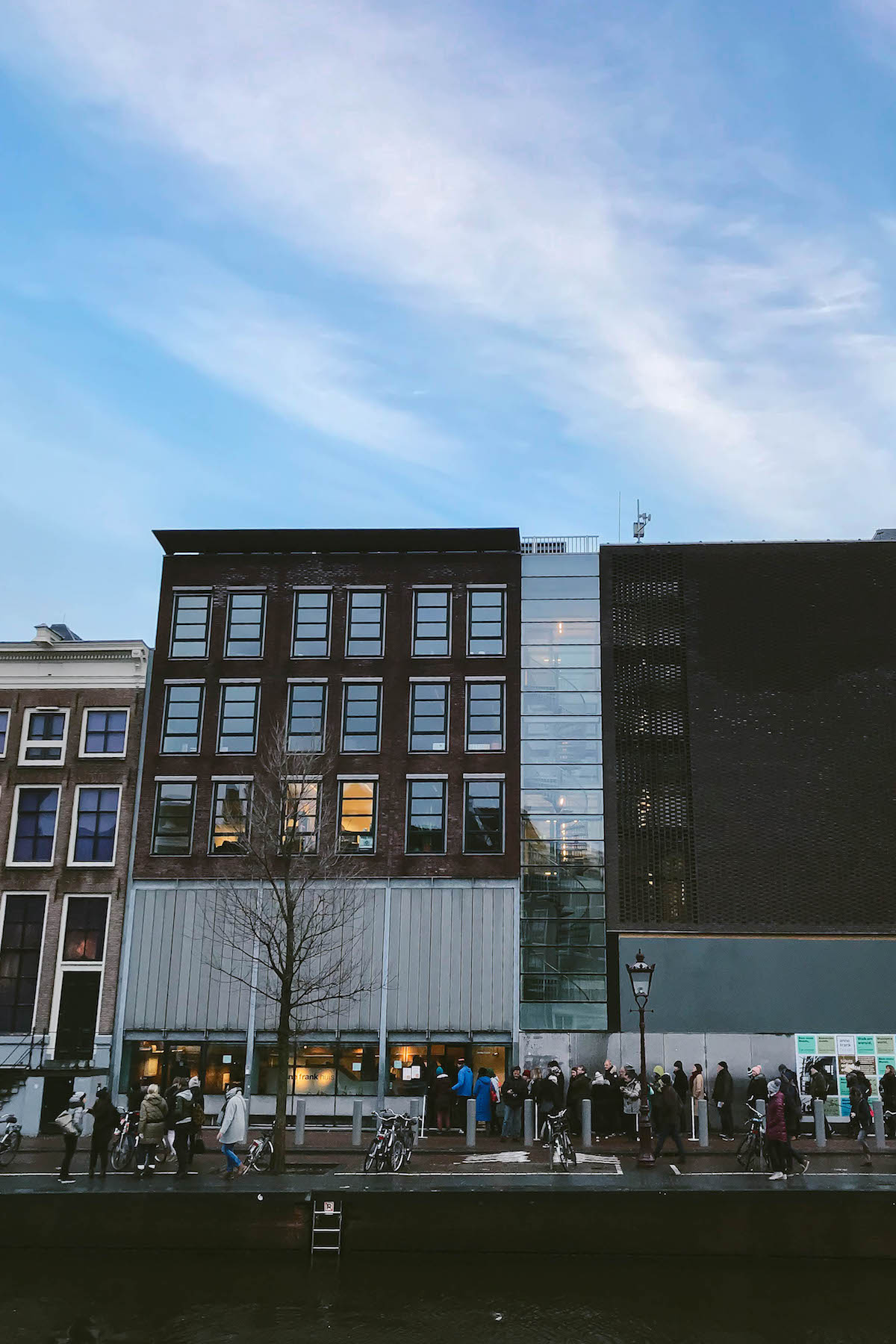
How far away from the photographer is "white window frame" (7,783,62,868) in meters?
39.9

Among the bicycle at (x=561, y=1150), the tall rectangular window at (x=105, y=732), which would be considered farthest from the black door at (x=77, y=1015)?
the bicycle at (x=561, y=1150)

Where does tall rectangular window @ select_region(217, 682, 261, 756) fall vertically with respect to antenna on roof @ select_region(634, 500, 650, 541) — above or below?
below

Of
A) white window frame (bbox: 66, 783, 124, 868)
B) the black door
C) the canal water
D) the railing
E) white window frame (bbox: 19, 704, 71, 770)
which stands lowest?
the canal water

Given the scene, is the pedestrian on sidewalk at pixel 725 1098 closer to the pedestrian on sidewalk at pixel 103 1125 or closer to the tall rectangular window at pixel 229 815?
the pedestrian on sidewalk at pixel 103 1125

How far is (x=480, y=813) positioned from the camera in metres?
39.7

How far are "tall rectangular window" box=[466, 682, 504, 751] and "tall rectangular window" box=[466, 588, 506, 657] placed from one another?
118 centimetres

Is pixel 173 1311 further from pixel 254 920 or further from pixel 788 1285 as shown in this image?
pixel 254 920

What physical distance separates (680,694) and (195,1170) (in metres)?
22.6

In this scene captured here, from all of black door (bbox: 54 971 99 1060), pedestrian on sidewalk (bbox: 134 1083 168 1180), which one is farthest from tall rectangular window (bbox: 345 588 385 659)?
pedestrian on sidewalk (bbox: 134 1083 168 1180)

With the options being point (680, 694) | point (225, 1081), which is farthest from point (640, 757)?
point (225, 1081)

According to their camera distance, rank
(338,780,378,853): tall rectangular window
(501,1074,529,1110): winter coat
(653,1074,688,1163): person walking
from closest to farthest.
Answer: (653,1074,688,1163): person walking → (501,1074,529,1110): winter coat → (338,780,378,853): tall rectangular window

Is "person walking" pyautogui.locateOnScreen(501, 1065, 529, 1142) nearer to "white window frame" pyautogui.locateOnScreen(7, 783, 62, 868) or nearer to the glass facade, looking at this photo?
the glass facade

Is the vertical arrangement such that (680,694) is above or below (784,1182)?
Answer: above

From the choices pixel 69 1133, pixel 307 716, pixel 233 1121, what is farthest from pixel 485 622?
pixel 69 1133
